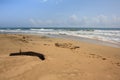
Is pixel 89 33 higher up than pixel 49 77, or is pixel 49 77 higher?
pixel 49 77

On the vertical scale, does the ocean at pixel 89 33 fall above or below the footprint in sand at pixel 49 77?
below

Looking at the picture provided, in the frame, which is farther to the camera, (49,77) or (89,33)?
(89,33)

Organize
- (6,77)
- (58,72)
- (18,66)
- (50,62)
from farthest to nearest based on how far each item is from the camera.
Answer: (50,62) → (18,66) → (58,72) → (6,77)

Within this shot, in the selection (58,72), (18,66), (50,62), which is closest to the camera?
(58,72)

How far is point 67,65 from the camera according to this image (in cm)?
434

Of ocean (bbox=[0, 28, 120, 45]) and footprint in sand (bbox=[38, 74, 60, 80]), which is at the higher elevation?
footprint in sand (bbox=[38, 74, 60, 80])

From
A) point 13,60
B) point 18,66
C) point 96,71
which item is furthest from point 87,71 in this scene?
point 13,60

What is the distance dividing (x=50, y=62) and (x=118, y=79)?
190 cm

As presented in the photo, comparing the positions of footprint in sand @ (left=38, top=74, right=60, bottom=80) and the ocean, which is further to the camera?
the ocean

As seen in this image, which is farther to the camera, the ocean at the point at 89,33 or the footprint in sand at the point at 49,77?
the ocean at the point at 89,33

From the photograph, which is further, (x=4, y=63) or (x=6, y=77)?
(x=4, y=63)

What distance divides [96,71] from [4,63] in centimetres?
262

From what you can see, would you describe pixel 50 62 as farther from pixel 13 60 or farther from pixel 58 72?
pixel 13 60

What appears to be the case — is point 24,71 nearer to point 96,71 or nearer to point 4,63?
point 4,63
